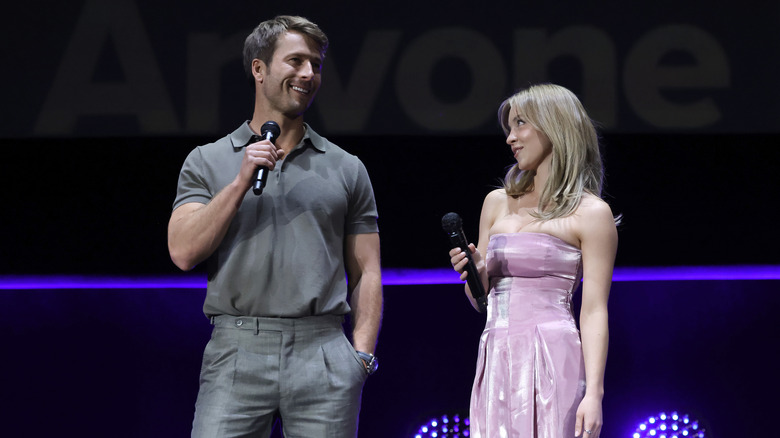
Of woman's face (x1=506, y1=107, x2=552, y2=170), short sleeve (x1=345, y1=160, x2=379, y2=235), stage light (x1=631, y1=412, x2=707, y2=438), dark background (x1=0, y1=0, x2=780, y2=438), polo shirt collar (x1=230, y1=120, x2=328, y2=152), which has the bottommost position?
stage light (x1=631, y1=412, x2=707, y2=438)

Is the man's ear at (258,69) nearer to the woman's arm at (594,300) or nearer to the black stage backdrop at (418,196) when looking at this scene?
the woman's arm at (594,300)

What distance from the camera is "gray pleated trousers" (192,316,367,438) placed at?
1.98m

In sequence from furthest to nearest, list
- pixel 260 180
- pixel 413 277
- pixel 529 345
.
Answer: pixel 413 277, pixel 529 345, pixel 260 180

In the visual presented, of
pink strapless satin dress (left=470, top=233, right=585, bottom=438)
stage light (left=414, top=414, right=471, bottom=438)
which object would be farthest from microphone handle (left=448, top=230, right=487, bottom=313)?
stage light (left=414, top=414, right=471, bottom=438)

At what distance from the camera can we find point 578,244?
219 centimetres

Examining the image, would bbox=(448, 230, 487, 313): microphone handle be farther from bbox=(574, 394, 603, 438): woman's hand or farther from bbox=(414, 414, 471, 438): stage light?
bbox=(414, 414, 471, 438): stage light

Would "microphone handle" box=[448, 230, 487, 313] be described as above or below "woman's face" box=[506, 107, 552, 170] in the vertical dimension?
below

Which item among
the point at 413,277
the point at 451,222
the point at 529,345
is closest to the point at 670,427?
the point at 413,277

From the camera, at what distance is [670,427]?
11.1 ft

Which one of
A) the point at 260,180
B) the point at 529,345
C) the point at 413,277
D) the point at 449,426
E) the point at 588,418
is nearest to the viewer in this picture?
the point at 260,180

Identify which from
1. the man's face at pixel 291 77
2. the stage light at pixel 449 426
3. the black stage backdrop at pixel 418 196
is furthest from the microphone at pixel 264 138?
the stage light at pixel 449 426

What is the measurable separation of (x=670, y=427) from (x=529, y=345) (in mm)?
1544

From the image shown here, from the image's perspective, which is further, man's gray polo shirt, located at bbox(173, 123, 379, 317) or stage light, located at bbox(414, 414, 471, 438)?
stage light, located at bbox(414, 414, 471, 438)

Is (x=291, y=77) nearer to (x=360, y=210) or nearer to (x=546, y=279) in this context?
(x=360, y=210)
